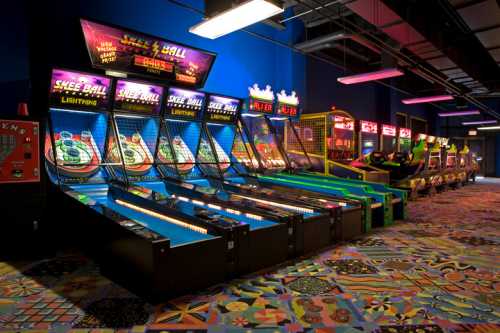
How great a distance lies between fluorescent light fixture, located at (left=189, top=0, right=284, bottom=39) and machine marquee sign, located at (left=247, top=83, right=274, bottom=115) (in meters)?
1.83

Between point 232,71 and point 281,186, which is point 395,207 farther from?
point 232,71

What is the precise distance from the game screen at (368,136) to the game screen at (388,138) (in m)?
0.66

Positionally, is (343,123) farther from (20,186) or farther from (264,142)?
(20,186)

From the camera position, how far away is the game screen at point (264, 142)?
6305mm

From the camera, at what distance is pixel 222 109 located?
5566mm

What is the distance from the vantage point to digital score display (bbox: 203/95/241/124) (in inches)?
211

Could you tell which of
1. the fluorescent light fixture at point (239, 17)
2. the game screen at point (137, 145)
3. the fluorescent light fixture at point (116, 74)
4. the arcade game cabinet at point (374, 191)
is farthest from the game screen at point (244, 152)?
the fluorescent light fixture at point (116, 74)

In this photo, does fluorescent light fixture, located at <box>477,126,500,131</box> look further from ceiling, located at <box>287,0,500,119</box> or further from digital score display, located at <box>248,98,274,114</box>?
digital score display, located at <box>248,98,274,114</box>

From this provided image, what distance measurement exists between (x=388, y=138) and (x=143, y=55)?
953 centimetres

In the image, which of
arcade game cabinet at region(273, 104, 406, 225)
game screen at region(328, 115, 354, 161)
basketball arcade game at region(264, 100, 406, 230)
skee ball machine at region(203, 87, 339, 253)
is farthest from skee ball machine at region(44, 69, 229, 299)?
game screen at region(328, 115, 354, 161)

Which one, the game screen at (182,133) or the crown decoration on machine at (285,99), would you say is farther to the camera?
the crown decoration on machine at (285,99)

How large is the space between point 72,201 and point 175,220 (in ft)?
3.68

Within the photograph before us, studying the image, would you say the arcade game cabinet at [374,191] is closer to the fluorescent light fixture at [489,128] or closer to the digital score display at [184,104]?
the digital score display at [184,104]

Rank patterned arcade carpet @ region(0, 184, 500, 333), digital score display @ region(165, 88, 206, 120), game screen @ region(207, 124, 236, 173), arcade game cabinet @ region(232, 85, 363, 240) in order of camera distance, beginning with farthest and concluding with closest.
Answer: game screen @ region(207, 124, 236, 173) < digital score display @ region(165, 88, 206, 120) < arcade game cabinet @ region(232, 85, 363, 240) < patterned arcade carpet @ region(0, 184, 500, 333)
